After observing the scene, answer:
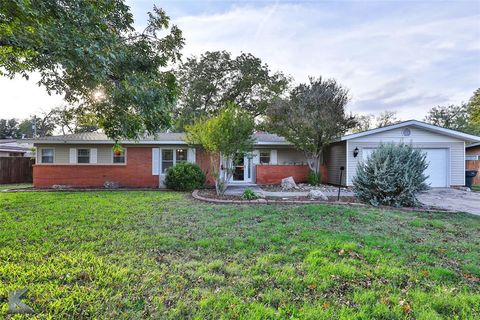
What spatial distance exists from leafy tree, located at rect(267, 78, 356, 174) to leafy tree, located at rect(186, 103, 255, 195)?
4143 millimetres

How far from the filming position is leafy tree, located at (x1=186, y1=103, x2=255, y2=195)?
8.74m

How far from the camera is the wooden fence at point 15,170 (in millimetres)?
14930

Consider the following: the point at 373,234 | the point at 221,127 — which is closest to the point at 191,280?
the point at 373,234

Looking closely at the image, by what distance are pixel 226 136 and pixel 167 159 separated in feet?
18.3

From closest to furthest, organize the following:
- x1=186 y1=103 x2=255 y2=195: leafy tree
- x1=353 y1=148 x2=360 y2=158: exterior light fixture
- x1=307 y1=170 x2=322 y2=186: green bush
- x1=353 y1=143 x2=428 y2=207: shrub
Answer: x1=353 y1=143 x2=428 y2=207: shrub → x1=186 y1=103 x2=255 y2=195: leafy tree → x1=353 y1=148 x2=360 y2=158: exterior light fixture → x1=307 y1=170 x2=322 y2=186: green bush

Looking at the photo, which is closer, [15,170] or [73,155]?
[73,155]

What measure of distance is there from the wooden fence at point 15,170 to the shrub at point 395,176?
1907cm

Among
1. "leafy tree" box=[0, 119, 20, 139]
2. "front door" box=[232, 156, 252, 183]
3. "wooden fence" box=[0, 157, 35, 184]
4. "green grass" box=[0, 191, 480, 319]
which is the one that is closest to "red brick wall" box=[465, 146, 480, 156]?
"green grass" box=[0, 191, 480, 319]

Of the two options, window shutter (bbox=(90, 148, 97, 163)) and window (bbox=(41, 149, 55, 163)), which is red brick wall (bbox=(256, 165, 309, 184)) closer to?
window shutter (bbox=(90, 148, 97, 163))

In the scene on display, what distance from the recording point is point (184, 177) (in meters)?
10.7

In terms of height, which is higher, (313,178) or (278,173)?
(278,173)

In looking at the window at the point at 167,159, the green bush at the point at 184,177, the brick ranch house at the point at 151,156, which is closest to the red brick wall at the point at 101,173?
the brick ranch house at the point at 151,156

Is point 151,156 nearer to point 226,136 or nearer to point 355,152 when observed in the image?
point 226,136

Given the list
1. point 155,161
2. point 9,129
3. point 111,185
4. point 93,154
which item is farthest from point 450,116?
point 9,129
